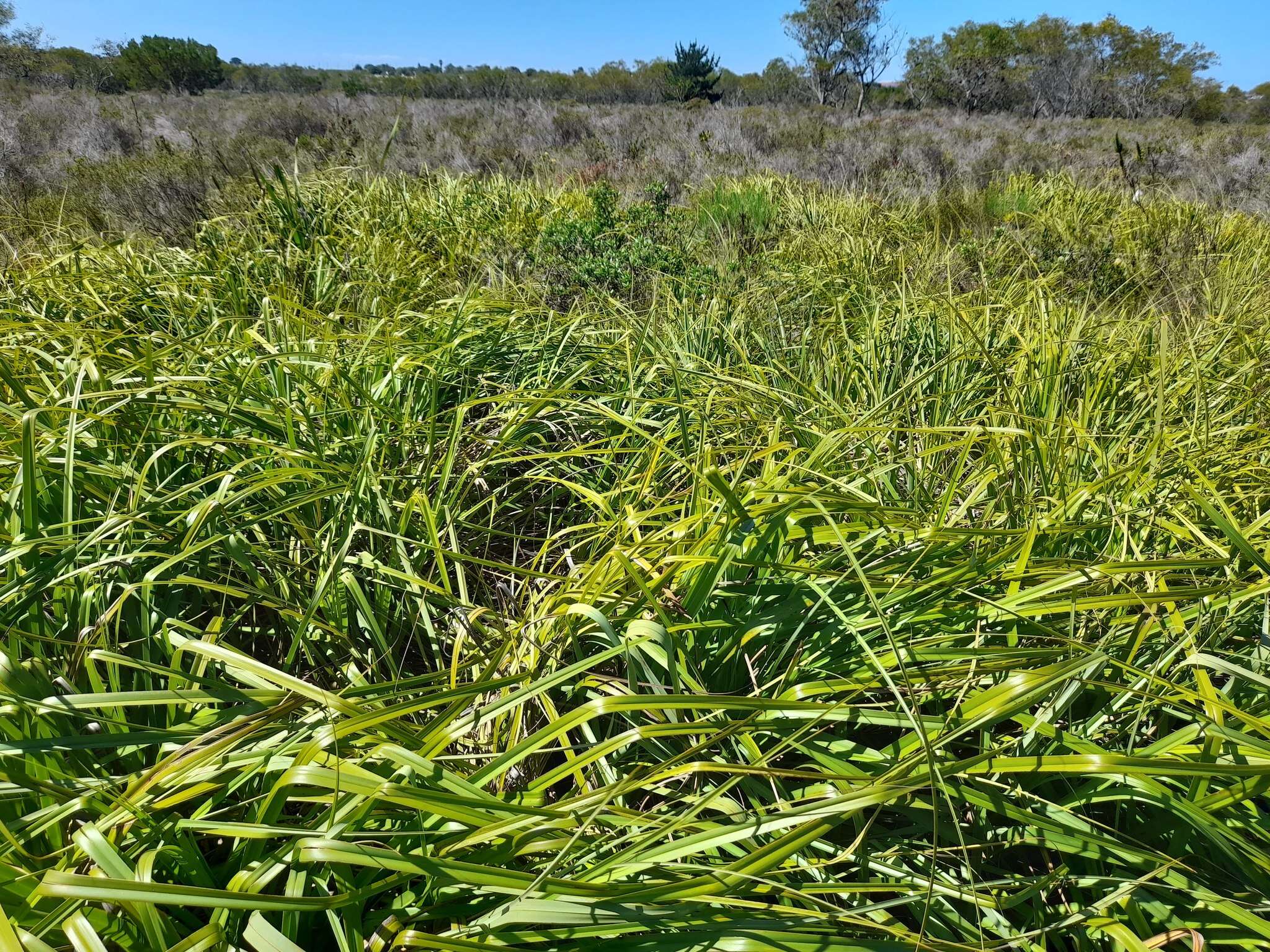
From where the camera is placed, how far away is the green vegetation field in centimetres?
83

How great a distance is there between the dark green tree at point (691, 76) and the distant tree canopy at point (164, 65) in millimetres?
18336

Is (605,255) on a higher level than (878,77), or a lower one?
lower

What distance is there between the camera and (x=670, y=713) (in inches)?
43.7

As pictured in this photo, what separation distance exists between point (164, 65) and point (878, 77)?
26734 mm

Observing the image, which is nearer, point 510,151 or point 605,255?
point 605,255

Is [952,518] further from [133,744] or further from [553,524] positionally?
[133,744]

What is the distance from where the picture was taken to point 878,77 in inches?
986

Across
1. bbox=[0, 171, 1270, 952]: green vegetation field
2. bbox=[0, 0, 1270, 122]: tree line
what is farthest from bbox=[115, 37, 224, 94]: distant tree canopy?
bbox=[0, 171, 1270, 952]: green vegetation field

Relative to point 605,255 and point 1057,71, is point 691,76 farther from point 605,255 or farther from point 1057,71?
point 605,255

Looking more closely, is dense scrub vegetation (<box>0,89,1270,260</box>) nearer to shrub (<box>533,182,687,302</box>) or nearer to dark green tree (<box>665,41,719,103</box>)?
shrub (<box>533,182,687,302</box>)

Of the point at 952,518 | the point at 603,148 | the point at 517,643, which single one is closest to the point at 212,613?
the point at 517,643

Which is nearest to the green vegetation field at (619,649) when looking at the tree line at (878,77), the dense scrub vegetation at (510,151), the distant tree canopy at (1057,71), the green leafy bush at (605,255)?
the green leafy bush at (605,255)

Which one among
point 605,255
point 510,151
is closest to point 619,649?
point 605,255

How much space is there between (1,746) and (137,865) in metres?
0.21
